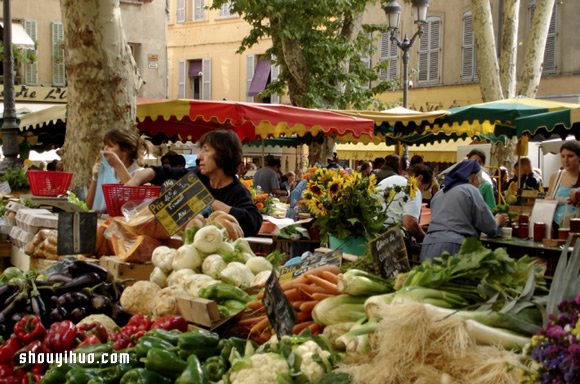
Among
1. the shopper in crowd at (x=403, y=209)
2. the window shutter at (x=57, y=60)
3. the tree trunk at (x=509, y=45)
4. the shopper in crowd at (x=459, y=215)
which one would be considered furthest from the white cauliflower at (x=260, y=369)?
the window shutter at (x=57, y=60)

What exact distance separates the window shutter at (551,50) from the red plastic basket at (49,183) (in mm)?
20926

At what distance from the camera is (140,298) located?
3854mm

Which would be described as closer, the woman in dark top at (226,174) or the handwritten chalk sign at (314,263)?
the handwritten chalk sign at (314,263)

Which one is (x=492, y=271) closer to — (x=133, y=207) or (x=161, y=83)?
(x=133, y=207)

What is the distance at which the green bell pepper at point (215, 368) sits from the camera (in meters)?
2.84

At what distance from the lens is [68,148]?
26.8 ft

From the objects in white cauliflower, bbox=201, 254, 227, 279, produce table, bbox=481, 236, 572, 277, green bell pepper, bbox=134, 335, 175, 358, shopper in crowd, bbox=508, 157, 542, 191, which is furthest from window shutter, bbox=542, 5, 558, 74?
green bell pepper, bbox=134, 335, 175, 358

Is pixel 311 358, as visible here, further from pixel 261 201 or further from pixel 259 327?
pixel 261 201

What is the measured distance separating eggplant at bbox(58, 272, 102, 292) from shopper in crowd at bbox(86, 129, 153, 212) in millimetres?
1830

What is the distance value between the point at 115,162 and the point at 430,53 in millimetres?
24520

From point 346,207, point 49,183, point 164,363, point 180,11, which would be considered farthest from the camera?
point 180,11

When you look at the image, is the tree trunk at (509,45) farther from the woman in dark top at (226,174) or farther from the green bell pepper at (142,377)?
the green bell pepper at (142,377)

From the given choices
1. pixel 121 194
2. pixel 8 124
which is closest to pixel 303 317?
pixel 121 194

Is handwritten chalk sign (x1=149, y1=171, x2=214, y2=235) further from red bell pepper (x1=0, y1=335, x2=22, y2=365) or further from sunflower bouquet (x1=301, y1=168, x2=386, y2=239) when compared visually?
sunflower bouquet (x1=301, y1=168, x2=386, y2=239)
